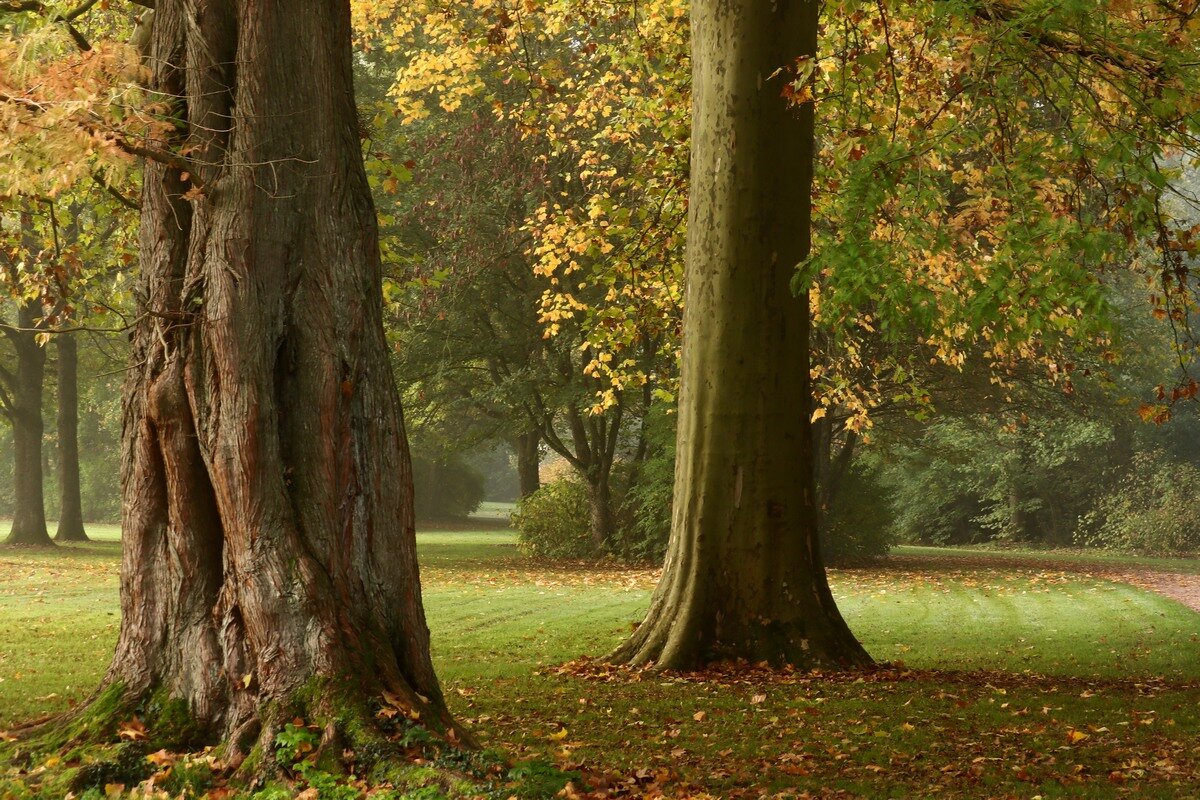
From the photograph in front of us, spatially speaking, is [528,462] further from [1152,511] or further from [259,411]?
[259,411]

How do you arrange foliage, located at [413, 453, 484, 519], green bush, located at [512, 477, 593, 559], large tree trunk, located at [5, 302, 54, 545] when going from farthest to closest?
1. foliage, located at [413, 453, 484, 519]
2. large tree trunk, located at [5, 302, 54, 545]
3. green bush, located at [512, 477, 593, 559]

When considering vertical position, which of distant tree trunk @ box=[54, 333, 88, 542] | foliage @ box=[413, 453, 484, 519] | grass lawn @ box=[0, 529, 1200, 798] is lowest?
grass lawn @ box=[0, 529, 1200, 798]

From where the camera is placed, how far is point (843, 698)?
866 centimetres

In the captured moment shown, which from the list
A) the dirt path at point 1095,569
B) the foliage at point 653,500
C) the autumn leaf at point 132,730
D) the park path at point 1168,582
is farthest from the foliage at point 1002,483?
the autumn leaf at point 132,730

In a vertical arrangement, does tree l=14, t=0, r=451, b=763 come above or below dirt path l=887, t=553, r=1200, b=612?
above

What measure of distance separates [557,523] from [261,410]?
23.0 metres

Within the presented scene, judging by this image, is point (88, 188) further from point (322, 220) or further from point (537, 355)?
point (537, 355)

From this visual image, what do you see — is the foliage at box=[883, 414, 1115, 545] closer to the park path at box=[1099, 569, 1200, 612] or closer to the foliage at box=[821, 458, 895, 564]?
the foliage at box=[821, 458, 895, 564]

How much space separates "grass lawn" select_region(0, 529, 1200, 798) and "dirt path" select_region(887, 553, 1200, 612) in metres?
4.95

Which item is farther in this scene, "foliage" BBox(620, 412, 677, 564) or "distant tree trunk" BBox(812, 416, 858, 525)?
"distant tree trunk" BBox(812, 416, 858, 525)

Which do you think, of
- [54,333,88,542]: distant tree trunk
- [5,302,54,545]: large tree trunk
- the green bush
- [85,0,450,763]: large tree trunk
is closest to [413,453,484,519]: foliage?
[54,333,88,542]: distant tree trunk

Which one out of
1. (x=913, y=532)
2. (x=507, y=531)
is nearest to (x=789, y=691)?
(x=913, y=532)

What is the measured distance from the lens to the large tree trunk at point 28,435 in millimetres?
30672

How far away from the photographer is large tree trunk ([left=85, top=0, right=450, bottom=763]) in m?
5.77
